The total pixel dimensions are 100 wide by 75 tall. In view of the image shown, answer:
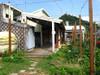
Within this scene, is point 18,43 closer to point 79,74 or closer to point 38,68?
point 38,68

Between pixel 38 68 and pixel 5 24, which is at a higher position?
pixel 5 24

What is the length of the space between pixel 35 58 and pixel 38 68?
4.57 meters

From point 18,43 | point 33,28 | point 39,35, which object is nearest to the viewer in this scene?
point 18,43

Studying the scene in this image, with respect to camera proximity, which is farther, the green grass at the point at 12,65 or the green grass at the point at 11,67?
the green grass at the point at 12,65

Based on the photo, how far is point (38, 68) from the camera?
14219 mm

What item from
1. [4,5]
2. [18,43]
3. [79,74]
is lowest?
[79,74]

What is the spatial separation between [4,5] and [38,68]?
43.8ft

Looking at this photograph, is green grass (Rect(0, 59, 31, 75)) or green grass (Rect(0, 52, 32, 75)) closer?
green grass (Rect(0, 59, 31, 75))

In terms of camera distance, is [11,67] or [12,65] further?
[12,65]

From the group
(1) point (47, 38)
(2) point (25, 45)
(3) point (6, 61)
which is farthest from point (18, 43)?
(1) point (47, 38)

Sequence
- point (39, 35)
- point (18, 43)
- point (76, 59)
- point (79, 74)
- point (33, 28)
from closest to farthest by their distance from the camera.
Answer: point (79, 74), point (76, 59), point (18, 43), point (33, 28), point (39, 35)

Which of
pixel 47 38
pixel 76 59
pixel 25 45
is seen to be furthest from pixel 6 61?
pixel 47 38

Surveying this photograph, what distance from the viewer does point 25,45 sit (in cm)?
2214

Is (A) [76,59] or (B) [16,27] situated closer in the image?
(A) [76,59]
